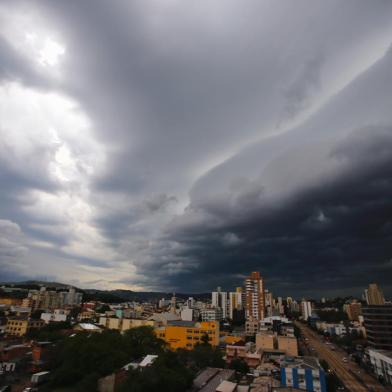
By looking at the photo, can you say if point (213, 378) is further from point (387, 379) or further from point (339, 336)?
point (339, 336)

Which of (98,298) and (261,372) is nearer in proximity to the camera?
(261,372)

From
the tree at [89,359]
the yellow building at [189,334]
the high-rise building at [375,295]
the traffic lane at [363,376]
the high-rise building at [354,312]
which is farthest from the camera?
the high-rise building at [354,312]

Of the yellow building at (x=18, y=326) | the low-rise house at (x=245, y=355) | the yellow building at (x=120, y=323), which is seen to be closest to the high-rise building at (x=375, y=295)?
the low-rise house at (x=245, y=355)

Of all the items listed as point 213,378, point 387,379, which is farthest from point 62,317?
point 387,379

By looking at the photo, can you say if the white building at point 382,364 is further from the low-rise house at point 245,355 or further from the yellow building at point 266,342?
the low-rise house at point 245,355

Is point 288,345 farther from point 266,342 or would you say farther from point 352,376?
point 352,376

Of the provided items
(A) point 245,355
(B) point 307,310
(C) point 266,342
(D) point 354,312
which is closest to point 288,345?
(C) point 266,342
